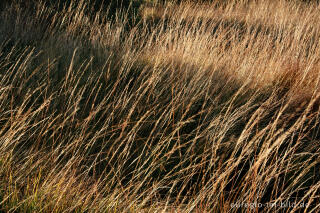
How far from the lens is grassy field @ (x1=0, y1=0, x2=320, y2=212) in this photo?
1.61 metres

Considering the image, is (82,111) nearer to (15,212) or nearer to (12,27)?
(15,212)

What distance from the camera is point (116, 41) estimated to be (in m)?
3.68

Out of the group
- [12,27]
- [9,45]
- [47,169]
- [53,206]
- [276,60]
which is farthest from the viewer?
[12,27]

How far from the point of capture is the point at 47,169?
182 cm

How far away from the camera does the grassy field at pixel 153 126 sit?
161cm

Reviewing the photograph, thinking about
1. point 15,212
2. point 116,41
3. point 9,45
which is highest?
point 116,41

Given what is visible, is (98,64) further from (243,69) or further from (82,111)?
(243,69)

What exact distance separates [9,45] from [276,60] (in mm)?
3435

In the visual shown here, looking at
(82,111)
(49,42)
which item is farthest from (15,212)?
(49,42)

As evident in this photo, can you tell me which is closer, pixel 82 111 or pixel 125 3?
pixel 82 111

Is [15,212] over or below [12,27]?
below

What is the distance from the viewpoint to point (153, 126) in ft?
7.92

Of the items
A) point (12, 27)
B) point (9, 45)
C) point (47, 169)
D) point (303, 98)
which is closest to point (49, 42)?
point (9, 45)

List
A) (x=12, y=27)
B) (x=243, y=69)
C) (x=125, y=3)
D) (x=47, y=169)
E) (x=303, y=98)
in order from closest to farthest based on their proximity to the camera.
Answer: (x=47, y=169)
(x=303, y=98)
(x=243, y=69)
(x=12, y=27)
(x=125, y=3)
